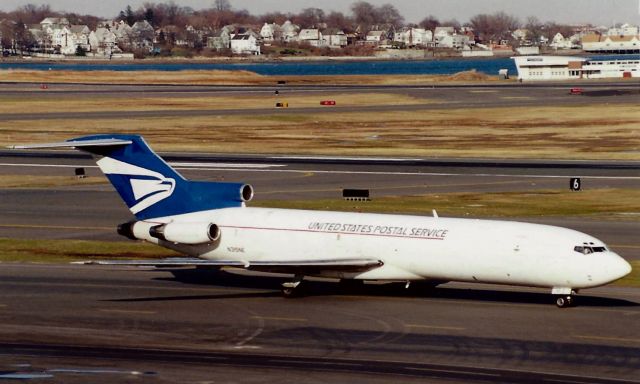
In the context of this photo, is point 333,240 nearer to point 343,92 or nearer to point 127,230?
point 127,230

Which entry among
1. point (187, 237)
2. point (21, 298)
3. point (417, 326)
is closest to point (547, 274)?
point (417, 326)

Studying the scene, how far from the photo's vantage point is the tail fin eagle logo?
46969mm

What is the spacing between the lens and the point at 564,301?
136 feet

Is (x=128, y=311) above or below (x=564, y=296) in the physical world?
below

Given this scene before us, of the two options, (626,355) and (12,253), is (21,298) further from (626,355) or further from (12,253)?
(626,355)

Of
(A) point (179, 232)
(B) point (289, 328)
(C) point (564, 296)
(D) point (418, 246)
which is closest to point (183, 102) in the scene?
(A) point (179, 232)

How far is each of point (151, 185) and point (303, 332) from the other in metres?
11.7

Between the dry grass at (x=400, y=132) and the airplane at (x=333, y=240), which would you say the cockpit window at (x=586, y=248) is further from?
the dry grass at (x=400, y=132)

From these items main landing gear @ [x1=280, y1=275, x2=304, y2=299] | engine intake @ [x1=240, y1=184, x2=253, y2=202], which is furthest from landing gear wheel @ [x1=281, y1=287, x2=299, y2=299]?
engine intake @ [x1=240, y1=184, x2=253, y2=202]

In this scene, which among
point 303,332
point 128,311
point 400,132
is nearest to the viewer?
point 303,332

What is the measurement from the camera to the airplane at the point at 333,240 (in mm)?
40656

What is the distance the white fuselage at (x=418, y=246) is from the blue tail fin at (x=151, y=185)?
1.67 ft

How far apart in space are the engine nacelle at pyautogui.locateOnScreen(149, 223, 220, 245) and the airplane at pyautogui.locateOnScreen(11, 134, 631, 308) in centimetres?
4

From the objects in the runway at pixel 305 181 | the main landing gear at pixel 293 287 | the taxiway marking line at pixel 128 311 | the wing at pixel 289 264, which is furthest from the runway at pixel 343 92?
the taxiway marking line at pixel 128 311
